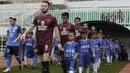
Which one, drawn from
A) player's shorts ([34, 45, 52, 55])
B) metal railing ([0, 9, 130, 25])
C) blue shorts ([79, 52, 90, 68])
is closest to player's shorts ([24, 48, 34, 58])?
blue shorts ([79, 52, 90, 68])

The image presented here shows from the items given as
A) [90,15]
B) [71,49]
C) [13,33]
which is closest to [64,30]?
[71,49]

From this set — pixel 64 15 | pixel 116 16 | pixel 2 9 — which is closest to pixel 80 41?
pixel 64 15

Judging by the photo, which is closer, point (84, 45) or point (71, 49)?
point (71, 49)

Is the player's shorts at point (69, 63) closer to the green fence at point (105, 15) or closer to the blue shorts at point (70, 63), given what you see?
the blue shorts at point (70, 63)

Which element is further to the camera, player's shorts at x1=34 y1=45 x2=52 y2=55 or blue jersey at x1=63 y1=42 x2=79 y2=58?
blue jersey at x1=63 y1=42 x2=79 y2=58

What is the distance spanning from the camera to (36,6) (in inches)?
1144

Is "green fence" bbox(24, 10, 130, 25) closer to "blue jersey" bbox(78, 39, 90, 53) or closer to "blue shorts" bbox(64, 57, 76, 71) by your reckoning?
"blue jersey" bbox(78, 39, 90, 53)

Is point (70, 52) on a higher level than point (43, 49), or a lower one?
lower

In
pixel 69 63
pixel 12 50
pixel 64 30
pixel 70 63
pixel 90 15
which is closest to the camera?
pixel 70 63

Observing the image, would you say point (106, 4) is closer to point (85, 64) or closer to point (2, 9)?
point (2, 9)

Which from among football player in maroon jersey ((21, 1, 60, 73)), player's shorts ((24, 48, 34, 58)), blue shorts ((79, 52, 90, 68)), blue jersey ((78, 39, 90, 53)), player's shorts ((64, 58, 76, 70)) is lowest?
player's shorts ((24, 48, 34, 58))

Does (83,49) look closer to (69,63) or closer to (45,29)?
(69,63)

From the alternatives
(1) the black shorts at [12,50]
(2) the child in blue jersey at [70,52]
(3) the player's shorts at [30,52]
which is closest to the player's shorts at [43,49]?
(2) the child in blue jersey at [70,52]

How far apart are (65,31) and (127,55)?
1978 centimetres
